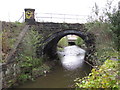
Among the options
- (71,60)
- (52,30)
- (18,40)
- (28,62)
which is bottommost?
(71,60)

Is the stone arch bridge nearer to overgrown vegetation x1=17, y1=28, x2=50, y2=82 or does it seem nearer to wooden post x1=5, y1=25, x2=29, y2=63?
wooden post x1=5, y1=25, x2=29, y2=63

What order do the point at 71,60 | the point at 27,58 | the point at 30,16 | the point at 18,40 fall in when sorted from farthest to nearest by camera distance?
the point at 71,60 < the point at 30,16 < the point at 18,40 < the point at 27,58

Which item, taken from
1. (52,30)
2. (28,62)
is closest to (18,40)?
(28,62)

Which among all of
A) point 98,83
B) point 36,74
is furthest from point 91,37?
point 98,83

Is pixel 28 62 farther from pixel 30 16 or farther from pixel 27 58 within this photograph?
pixel 30 16

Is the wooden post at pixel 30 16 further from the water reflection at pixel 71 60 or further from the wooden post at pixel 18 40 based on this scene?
the water reflection at pixel 71 60

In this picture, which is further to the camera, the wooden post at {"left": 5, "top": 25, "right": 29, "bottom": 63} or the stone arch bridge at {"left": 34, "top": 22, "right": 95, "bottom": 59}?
the stone arch bridge at {"left": 34, "top": 22, "right": 95, "bottom": 59}

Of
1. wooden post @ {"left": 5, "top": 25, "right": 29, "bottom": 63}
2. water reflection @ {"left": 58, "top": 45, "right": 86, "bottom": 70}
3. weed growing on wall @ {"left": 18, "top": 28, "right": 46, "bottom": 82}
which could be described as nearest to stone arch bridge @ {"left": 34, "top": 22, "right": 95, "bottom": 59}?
wooden post @ {"left": 5, "top": 25, "right": 29, "bottom": 63}

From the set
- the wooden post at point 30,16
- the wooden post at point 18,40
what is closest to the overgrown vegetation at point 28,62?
the wooden post at point 18,40

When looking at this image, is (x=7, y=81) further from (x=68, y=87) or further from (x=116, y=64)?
(x=116, y=64)

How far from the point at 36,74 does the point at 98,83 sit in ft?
18.5

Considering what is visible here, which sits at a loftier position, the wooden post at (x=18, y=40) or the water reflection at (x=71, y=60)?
the wooden post at (x=18, y=40)

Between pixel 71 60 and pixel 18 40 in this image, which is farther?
pixel 71 60

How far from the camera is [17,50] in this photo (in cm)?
690
